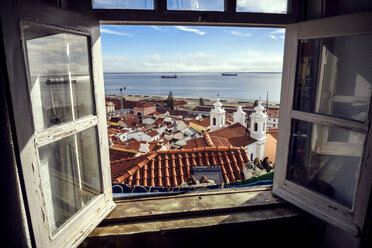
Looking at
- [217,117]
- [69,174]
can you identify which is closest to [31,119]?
[69,174]

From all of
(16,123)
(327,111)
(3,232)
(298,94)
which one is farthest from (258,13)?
(3,232)

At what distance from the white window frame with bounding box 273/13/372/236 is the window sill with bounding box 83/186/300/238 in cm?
12

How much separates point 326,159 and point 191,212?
0.83 metres

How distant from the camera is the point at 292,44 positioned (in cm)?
132

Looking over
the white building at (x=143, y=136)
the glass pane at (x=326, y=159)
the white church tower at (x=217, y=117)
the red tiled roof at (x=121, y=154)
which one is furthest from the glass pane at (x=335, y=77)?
the white church tower at (x=217, y=117)

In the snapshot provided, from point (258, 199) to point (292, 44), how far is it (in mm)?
970

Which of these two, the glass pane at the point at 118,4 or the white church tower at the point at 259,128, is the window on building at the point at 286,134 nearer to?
the glass pane at the point at 118,4

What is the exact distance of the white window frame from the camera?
1.05 m

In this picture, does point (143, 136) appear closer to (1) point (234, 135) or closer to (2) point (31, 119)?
(1) point (234, 135)

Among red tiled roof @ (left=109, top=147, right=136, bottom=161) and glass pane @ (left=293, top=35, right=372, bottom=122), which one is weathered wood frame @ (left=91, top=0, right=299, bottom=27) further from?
red tiled roof @ (left=109, top=147, right=136, bottom=161)

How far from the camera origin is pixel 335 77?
4.25 ft

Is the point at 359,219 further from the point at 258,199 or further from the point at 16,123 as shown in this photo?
the point at 16,123

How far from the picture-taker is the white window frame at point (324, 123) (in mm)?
1055

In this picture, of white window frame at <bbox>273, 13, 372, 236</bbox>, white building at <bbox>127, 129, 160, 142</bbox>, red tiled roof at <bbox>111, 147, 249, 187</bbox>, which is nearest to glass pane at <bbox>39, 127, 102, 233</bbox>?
white window frame at <bbox>273, 13, 372, 236</bbox>
